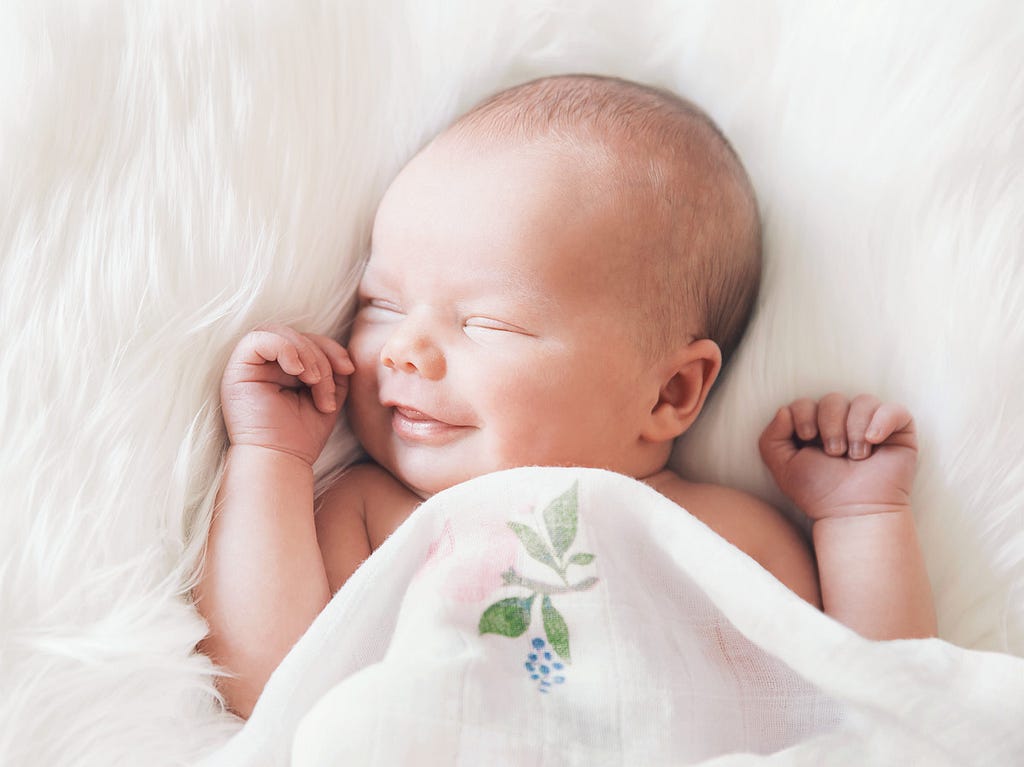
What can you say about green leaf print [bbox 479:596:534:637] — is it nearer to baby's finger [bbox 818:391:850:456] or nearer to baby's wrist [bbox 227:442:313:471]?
baby's wrist [bbox 227:442:313:471]

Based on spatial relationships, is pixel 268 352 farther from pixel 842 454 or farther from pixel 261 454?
pixel 842 454

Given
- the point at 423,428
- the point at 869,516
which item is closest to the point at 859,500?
the point at 869,516

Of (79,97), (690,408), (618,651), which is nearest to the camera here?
(618,651)

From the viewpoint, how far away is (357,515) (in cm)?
117

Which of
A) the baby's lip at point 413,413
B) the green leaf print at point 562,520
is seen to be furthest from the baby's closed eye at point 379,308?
the green leaf print at point 562,520

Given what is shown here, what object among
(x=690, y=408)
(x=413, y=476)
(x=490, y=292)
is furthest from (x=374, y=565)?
(x=690, y=408)

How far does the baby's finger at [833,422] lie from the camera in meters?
1.17

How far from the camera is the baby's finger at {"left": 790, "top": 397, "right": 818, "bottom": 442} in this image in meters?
1.19

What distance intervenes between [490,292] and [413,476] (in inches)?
8.7

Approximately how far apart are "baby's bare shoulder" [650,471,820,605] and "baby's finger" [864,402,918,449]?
0.15 metres

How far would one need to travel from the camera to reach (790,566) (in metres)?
1.17

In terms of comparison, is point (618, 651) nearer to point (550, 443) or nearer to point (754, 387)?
point (550, 443)

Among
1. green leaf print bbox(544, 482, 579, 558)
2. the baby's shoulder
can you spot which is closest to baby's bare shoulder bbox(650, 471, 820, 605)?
the baby's shoulder

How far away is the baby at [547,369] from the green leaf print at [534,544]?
134 millimetres
